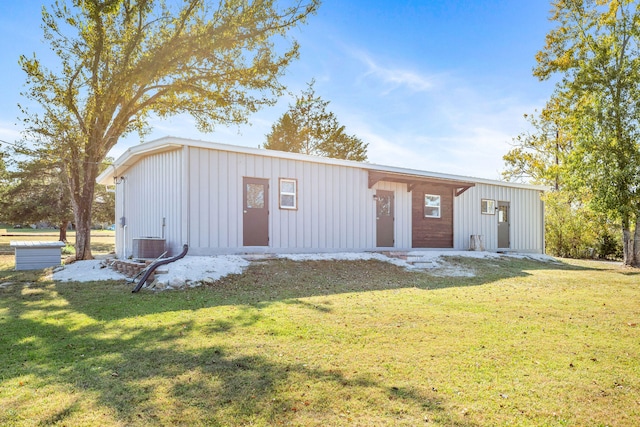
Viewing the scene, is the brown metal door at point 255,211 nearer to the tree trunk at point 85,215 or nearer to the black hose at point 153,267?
the black hose at point 153,267

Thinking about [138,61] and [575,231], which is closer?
[138,61]

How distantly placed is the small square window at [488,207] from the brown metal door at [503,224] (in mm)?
339

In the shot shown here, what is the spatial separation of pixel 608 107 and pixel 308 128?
78.1 ft

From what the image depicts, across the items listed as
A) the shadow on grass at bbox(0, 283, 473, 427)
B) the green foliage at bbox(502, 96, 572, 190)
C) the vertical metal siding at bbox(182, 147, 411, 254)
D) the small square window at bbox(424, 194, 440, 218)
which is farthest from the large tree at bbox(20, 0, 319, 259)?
the green foliage at bbox(502, 96, 572, 190)

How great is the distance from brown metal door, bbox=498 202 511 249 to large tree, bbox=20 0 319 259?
33.6 ft

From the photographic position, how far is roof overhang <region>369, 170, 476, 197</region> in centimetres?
1368

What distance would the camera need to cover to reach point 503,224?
17.4 meters

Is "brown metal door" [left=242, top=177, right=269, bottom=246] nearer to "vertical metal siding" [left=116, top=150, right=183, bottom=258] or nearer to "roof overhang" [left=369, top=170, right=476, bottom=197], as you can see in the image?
"vertical metal siding" [left=116, top=150, right=183, bottom=258]

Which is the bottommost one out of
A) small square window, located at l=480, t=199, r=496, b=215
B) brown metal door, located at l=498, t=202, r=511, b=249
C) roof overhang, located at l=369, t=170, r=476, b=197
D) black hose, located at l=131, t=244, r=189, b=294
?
black hose, located at l=131, t=244, r=189, b=294

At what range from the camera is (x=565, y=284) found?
9477mm

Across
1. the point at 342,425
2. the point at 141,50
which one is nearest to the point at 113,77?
the point at 141,50

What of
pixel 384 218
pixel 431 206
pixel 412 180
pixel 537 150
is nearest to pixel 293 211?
pixel 384 218

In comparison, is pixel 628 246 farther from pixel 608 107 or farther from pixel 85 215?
pixel 85 215

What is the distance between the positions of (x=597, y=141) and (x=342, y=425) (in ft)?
47.3
